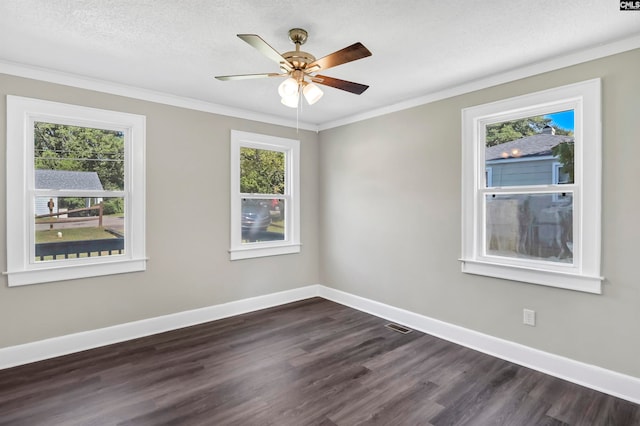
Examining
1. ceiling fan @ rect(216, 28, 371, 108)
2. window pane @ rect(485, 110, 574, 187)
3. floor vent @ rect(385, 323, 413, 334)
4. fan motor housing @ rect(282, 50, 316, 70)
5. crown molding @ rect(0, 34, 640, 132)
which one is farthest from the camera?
floor vent @ rect(385, 323, 413, 334)

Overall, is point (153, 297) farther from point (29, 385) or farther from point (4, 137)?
point (4, 137)

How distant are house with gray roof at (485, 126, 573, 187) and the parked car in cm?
277

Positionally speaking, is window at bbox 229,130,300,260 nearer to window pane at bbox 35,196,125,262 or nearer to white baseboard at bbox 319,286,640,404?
window pane at bbox 35,196,125,262

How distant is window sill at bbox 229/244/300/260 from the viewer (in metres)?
4.20

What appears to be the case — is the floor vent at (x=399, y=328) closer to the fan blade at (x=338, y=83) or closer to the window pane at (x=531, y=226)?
the window pane at (x=531, y=226)

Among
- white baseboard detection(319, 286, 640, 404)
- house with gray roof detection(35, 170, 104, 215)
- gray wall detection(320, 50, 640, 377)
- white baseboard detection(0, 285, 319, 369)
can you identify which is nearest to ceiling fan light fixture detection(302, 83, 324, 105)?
gray wall detection(320, 50, 640, 377)

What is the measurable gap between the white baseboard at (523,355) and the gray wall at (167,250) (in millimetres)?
1724

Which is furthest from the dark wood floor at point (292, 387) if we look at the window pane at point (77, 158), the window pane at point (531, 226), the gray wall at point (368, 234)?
the window pane at point (77, 158)

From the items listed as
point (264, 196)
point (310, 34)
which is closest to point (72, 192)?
point (264, 196)

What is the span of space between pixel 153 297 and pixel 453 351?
3.15 m

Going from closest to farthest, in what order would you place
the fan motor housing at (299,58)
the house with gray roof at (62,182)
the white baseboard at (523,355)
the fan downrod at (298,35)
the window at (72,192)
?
the fan motor housing at (299,58)
the fan downrod at (298,35)
the white baseboard at (523,355)
the window at (72,192)
the house with gray roof at (62,182)

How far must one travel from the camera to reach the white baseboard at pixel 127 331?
2893mm

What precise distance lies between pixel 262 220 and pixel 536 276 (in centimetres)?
319

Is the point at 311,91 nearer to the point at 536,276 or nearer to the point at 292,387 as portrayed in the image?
the point at 292,387
